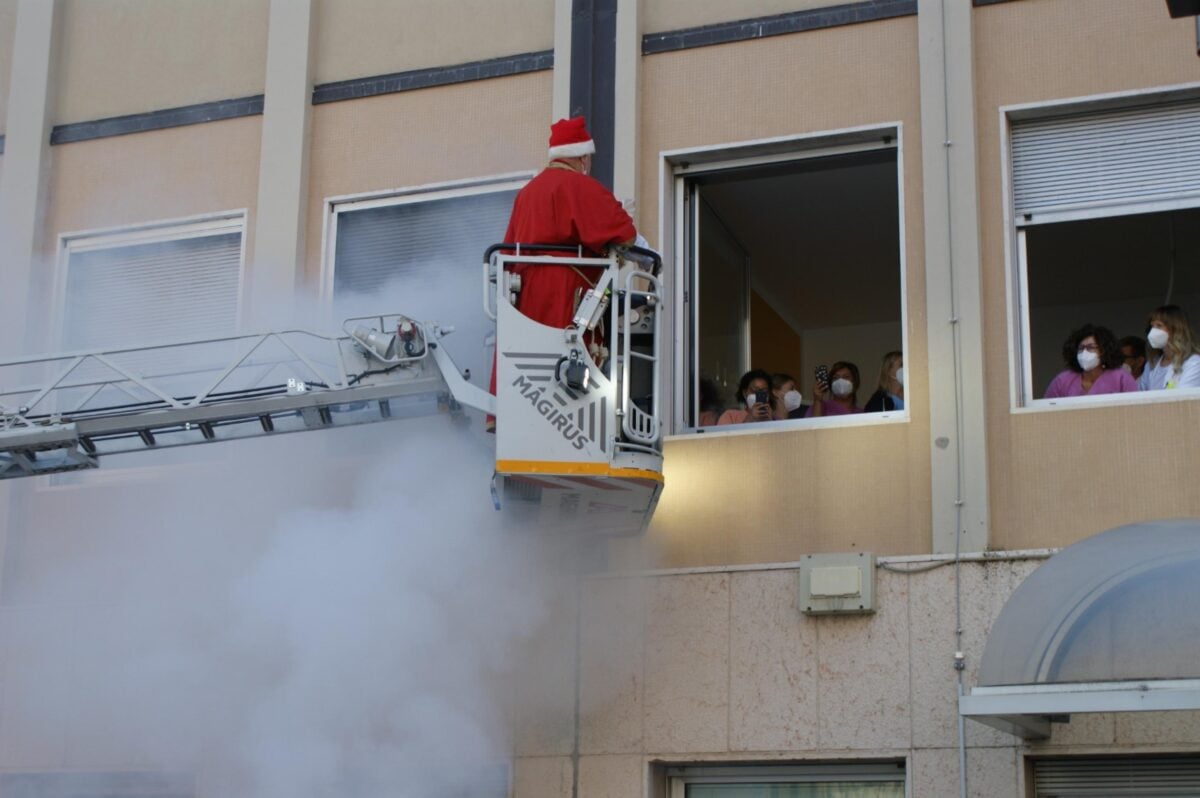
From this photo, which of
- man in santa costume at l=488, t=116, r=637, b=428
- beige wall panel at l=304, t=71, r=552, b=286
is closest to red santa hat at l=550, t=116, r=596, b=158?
man in santa costume at l=488, t=116, r=637, b=428

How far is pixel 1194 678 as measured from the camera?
26.5ft

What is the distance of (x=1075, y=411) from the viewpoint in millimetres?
9867

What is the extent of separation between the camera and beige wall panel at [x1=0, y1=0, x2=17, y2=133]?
1316cm

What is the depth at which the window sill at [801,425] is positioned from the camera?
406 inches

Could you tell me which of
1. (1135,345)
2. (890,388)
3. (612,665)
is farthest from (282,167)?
(1135,345)

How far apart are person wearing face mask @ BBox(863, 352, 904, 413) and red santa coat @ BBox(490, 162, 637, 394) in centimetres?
194

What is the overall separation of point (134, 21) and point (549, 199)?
4.52 meters

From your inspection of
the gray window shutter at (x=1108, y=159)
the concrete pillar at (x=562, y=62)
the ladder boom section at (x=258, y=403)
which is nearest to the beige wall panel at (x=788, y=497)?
the ladder boom section at (x=258, y=403)

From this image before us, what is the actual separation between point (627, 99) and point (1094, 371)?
3.27 meters

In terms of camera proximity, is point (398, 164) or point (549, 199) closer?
point (549, 199)

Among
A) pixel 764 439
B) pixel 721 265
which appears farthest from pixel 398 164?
pixel 764 439

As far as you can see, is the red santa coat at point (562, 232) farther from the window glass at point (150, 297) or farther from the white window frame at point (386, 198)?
the window glass at point (150, 297)

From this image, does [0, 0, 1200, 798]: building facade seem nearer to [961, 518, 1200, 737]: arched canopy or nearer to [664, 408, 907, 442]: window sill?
[664, 408, 907, 442]: window sill

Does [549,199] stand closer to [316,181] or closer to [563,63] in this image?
[563,63]
